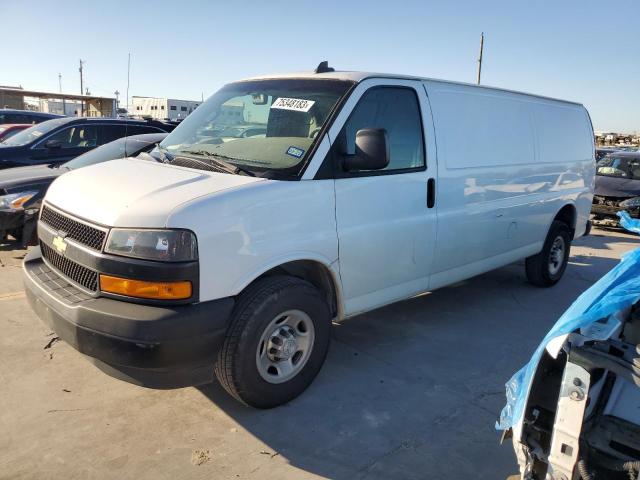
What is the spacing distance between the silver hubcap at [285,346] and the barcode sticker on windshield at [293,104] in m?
1.43

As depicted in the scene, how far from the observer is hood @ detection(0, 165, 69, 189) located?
244 inches

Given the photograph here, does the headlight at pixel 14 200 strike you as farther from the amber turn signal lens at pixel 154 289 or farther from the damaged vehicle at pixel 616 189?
the damaged vehicle at pixel 616 189

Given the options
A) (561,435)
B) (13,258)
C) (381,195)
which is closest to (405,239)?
(381,195)

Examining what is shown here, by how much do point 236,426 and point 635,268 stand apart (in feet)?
7.72

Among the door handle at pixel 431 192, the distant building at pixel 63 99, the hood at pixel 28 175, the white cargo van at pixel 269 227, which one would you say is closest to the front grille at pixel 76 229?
the white cargo van at pixel 269 227

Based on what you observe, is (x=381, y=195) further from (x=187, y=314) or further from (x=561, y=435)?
(x=561, y=435)

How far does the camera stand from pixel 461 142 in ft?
15.1

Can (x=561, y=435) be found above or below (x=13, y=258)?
above

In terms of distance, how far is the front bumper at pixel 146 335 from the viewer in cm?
272

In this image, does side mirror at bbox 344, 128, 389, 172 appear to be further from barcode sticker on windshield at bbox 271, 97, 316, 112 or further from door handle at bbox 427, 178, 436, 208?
door handle at bbox 427, 178, 436, 208

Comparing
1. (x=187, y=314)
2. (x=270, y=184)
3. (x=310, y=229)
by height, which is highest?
(x=270, y=184)

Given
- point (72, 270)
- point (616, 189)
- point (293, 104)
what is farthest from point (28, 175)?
point (616, 189)

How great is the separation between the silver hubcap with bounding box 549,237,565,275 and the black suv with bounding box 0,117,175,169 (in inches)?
274

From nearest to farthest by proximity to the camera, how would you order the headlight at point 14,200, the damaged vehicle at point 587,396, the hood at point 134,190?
the damaged vehicle at point 587,396 → the hood at point 134,190 → the headlight at point 14,200
